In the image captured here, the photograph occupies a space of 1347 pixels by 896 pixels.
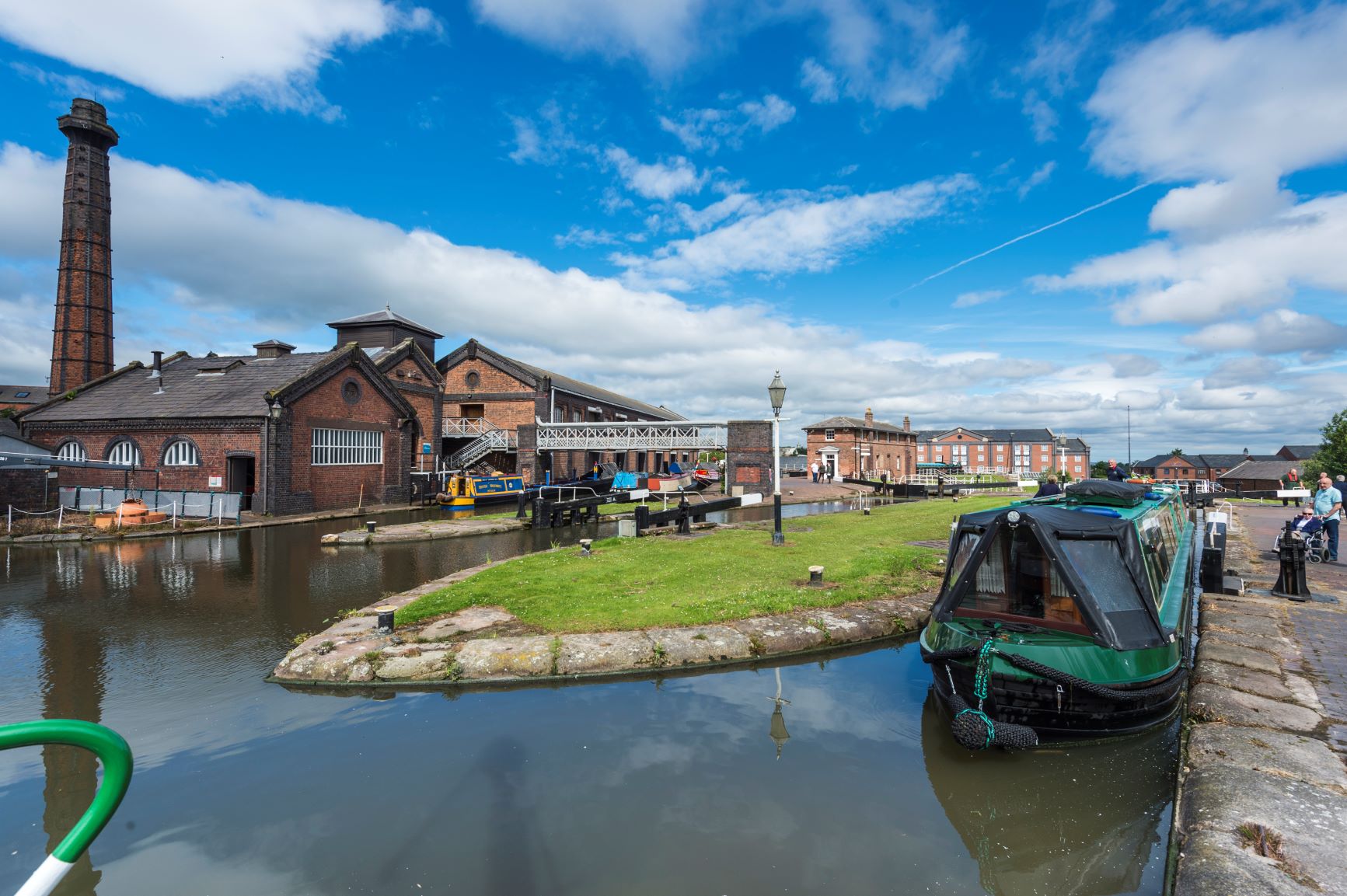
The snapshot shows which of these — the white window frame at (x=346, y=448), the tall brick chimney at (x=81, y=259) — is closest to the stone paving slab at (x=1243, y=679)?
the white window frame at (x=346, y=448)

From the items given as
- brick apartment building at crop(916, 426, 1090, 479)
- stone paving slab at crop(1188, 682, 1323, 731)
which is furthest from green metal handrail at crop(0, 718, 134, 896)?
brick apartment building at crop(916, 426, 1090, 479)

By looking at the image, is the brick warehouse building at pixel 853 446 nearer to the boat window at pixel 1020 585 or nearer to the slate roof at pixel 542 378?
the slate roof at pixel 542 378

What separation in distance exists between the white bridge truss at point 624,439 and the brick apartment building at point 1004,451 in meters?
62.5

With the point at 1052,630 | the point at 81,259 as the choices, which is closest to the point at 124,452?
the point at 81,259

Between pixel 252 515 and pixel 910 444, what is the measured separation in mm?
68527

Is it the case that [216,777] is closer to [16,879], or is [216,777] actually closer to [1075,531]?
[16,879]

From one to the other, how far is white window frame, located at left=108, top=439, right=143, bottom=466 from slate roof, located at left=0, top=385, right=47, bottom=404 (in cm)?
6006

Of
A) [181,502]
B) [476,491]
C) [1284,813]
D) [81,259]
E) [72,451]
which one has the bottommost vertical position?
[1284,813]

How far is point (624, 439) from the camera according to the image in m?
37.4

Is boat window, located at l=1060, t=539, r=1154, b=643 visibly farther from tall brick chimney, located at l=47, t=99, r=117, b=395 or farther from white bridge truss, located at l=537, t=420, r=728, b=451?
tall brick chimney, located at l=47, t=99, r=117, b=395

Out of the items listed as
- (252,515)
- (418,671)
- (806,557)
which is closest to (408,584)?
(418,671)

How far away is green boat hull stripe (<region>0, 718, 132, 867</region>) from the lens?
70.9 inches

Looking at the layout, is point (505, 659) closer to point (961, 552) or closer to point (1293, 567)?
point (961, 552)

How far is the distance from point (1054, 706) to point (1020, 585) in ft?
3.90
